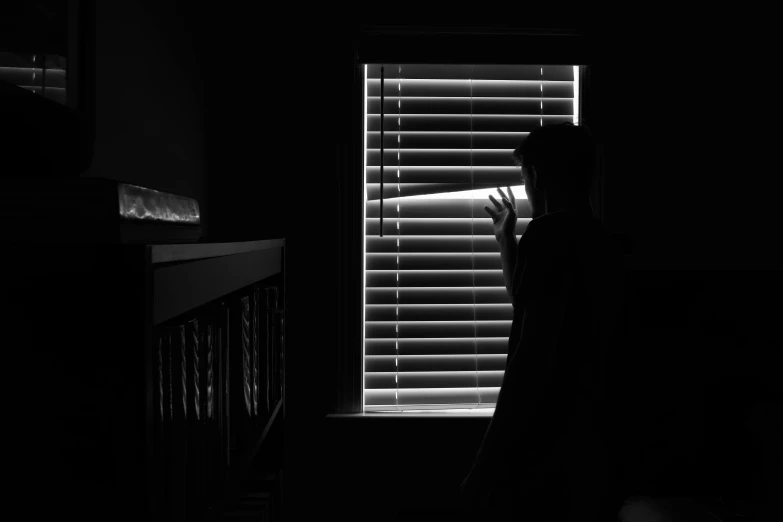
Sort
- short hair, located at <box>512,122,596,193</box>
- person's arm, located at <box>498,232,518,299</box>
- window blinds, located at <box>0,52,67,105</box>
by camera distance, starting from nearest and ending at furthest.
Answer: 1. window blinds, located at <box>0,52,67,105</box>
2. short hair, located at <box>512,122,596,193</box>
3. person's arm, located at <box>498,232,518,299</box>

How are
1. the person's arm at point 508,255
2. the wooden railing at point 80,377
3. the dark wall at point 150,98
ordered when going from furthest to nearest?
1. the person's arm at point 508,255
2. the dark wall at point 150,98
3. the wooden railing at point 80,377

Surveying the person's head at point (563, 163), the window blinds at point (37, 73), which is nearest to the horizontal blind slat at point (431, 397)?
the person's head at point (563, 163)

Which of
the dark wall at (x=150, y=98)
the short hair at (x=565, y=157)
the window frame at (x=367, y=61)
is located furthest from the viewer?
the window frame at (x=367, y=61)

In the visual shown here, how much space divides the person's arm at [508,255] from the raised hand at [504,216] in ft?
0.04

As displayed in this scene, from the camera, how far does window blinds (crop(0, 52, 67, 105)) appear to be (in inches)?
26.4

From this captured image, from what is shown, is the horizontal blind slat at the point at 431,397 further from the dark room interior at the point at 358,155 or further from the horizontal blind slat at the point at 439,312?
the horizontal blind slat at the point at 439,312

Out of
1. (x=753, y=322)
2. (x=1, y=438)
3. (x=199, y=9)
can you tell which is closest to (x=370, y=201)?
(x=199, y=9)

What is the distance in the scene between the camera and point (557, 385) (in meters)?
1.23

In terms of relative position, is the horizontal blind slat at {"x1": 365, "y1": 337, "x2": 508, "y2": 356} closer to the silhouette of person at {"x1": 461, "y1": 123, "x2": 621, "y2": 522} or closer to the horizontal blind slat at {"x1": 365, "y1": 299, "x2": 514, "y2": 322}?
the horizontal blind slat at {"x1": 365, "y1": 299, "x2": 514, "y2": 322}

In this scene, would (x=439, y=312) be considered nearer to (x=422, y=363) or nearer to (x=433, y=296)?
(x=433, y=296)

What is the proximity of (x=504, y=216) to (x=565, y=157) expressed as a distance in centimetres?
56

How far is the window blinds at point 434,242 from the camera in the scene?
2.00 m

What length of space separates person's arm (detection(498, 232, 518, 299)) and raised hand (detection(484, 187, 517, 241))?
0.01m

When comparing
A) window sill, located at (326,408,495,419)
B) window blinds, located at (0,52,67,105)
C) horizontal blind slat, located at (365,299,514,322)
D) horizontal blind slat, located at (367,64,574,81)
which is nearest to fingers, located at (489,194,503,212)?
horizontal blind slat, located at (365,299,514,322)
